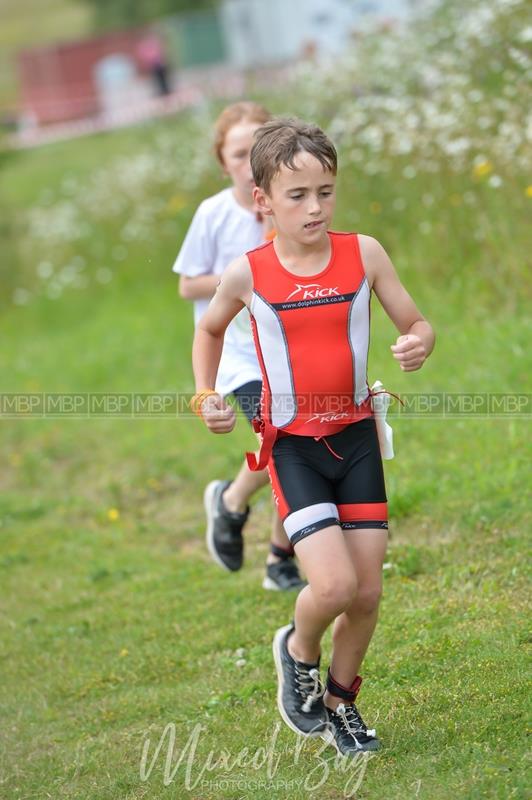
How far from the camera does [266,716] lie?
450cm

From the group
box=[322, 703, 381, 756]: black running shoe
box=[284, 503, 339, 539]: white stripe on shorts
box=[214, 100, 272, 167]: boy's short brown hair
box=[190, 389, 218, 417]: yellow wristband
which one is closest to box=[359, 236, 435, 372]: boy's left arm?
box=[284, 503, 339, 539]: white stripe on shorts

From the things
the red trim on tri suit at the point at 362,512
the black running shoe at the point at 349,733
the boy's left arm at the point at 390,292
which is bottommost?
the black running shoe at the point at 349,733

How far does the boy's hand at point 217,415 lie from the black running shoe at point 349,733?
1.05 m

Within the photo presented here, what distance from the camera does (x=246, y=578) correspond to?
20.0ft

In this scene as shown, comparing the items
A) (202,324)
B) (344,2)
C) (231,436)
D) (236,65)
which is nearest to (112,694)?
(202,324)

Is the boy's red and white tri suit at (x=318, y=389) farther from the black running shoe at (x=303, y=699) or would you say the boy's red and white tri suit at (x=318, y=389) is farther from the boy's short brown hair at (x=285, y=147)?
the black running shoe at (x=303, y=699)

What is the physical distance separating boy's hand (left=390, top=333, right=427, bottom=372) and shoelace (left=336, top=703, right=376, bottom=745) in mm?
1207

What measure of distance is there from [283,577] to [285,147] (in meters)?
2.59

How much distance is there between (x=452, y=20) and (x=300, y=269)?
789 cm

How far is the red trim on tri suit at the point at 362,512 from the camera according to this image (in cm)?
391

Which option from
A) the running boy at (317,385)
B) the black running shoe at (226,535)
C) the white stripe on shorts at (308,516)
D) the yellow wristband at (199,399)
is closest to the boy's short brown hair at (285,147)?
the running boy at (317,385)

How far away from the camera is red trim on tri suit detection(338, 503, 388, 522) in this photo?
12.8 ft

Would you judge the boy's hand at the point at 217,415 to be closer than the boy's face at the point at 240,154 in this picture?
Yes

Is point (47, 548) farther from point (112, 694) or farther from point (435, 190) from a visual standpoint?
point (435, 190)
